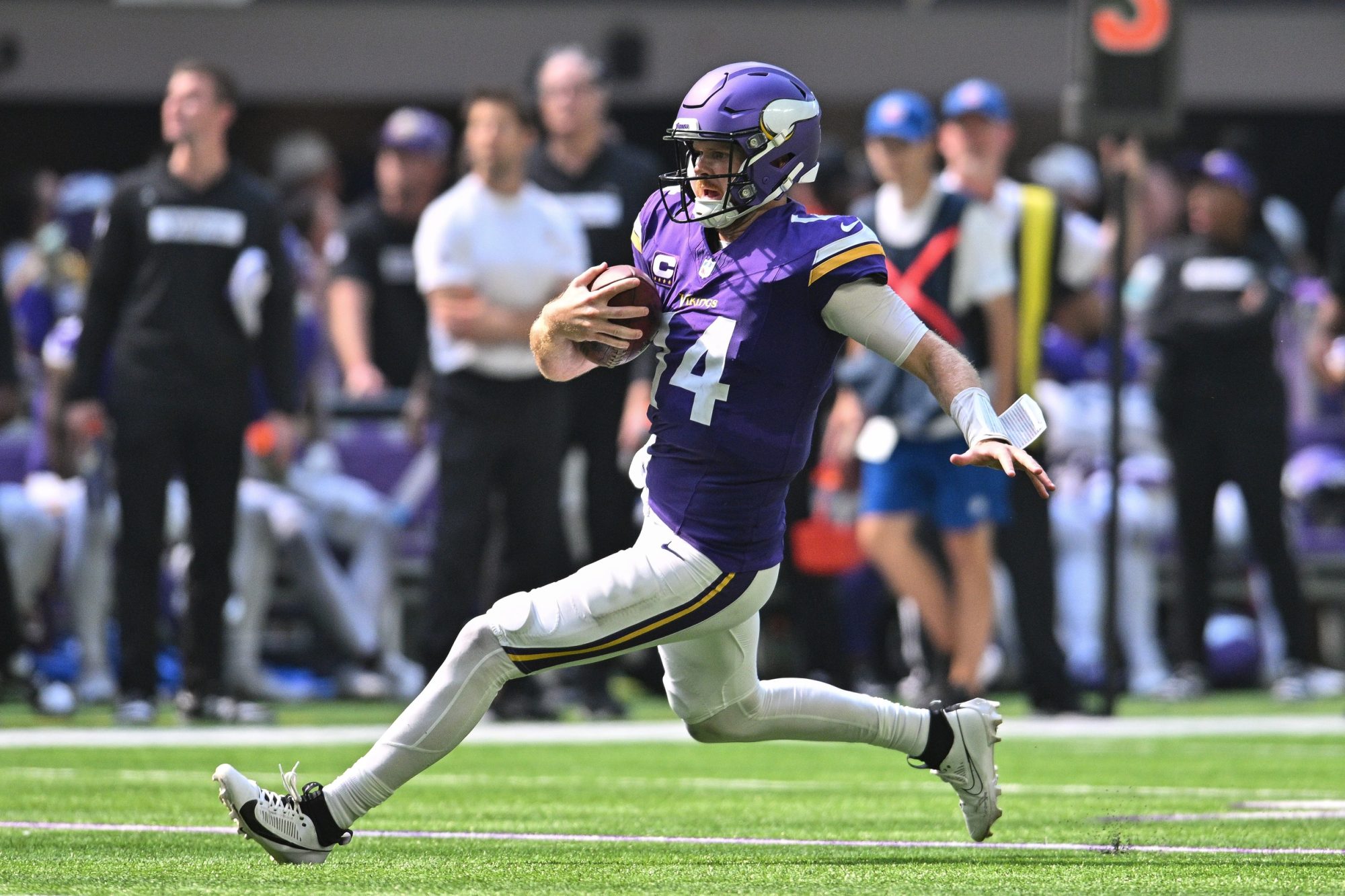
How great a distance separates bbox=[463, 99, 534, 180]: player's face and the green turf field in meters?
2.46

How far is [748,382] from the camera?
5.16 metres

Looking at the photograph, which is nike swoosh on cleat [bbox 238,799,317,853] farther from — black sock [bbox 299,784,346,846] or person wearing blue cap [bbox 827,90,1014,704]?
person wearing blue cap [bbox 827,90,1014,704]

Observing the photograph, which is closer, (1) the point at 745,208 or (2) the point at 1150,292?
(1) the point at 745,208

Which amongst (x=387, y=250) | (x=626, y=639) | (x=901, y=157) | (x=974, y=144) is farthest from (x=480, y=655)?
(x=387, y=250)

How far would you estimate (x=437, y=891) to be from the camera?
4.48 metres

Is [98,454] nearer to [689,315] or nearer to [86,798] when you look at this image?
[86,798]

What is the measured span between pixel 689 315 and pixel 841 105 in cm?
1369

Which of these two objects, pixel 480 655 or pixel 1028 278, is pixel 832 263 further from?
pixel 1028 278

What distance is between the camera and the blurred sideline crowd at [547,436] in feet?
30.8

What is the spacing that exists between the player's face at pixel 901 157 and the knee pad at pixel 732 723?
426 centimetres

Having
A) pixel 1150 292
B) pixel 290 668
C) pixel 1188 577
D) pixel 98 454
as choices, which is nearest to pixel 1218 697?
pixel 1188 577

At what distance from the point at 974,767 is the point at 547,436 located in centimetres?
415

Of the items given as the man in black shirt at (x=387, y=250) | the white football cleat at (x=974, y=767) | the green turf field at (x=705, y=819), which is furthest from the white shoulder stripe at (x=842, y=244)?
the man in black shirt at (x=387, y=250)

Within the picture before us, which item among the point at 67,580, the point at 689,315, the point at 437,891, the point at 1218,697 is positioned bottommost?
the point at 1218,697
